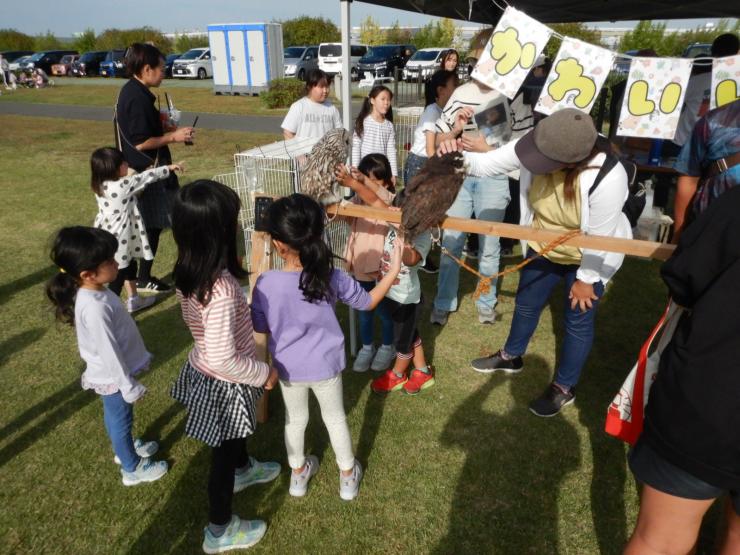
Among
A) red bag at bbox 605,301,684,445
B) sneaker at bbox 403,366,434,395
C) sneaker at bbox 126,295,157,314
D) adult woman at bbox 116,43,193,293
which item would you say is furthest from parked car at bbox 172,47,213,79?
red bag at bbox 605,301,684,445

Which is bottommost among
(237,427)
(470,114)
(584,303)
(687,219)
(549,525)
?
(549,525)

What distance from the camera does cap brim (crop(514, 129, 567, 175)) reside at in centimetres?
223

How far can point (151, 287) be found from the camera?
4738 millimetres

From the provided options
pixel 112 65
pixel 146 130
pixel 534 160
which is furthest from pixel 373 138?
pixel 112 65

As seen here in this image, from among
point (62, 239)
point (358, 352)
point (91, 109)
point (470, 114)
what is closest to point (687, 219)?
point (470, 114)

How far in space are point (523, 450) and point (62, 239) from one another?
9.09ft

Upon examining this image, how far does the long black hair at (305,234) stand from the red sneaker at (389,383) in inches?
61.1

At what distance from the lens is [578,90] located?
3.14 meters

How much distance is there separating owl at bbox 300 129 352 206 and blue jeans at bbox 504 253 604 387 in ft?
4.61

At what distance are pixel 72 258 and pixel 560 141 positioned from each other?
2314 mm

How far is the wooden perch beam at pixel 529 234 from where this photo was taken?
208 centimetres

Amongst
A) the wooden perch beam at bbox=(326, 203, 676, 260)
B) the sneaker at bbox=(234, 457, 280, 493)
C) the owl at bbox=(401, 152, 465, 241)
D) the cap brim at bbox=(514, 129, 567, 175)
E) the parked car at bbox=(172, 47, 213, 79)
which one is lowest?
the sneaker at bbox=(234, 457, 280, 493)

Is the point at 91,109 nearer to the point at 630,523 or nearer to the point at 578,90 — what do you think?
the point at 578,90

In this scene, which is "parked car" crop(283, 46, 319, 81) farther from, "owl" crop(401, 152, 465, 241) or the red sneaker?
"owl" crop(401, 152, 465, 241)
